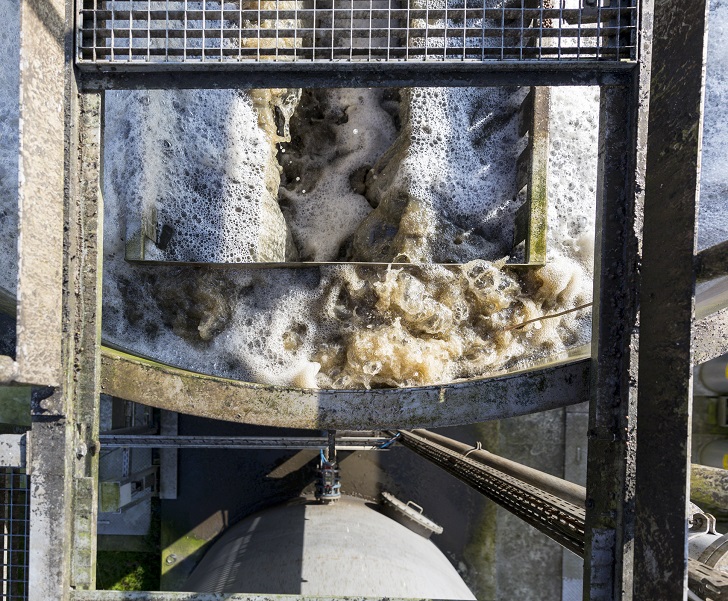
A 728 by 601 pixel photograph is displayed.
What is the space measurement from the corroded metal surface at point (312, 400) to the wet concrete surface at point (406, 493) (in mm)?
1519

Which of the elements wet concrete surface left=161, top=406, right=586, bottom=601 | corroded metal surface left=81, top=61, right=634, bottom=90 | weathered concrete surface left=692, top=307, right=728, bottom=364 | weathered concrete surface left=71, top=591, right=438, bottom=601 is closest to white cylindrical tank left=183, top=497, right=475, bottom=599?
weathered concrete surface left=71, top=591, right=438, bottom=601

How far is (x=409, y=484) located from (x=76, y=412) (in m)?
2.70

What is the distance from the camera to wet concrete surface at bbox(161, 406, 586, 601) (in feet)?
12.3

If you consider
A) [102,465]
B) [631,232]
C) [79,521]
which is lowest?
[102,465]

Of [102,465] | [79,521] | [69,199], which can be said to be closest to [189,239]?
[102,465]

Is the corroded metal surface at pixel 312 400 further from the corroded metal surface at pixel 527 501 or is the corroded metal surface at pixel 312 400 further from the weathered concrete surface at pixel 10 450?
the weathered concrete surface at pixel 10 450

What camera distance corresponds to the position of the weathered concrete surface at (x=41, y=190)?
1488 millimetres

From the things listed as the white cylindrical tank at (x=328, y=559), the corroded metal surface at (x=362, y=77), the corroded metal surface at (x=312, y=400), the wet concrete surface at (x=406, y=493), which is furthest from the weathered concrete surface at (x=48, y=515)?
the wet concrete surface at (x=406, y=493)

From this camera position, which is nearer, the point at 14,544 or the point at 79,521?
the point at 79,521

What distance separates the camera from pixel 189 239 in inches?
140

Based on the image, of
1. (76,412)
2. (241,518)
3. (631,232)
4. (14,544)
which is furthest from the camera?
(241,518)

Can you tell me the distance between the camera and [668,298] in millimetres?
1463

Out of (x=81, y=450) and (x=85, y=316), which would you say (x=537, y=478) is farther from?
(x=85, y=316)

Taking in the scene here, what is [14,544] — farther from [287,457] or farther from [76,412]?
[287,457]
